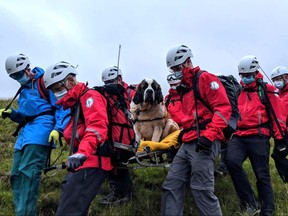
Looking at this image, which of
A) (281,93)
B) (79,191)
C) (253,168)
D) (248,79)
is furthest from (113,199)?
(281,93)

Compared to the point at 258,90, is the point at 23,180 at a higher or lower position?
lower

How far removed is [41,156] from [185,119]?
222 cm

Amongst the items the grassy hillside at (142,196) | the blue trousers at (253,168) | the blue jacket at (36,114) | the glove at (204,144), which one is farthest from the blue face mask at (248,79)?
the blue jacket at (36,114)

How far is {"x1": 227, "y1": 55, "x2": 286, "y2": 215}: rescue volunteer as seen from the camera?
671cm

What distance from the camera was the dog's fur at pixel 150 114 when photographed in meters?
8.07

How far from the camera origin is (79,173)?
15.2 ft

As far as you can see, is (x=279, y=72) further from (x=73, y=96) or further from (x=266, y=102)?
(x=73, y=96)

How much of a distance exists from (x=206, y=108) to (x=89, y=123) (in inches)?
67.3

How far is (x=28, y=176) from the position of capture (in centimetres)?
582

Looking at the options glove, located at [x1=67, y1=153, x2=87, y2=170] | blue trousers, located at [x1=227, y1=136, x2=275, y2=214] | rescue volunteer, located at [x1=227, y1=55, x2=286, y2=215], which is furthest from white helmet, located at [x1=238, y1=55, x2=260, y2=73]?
glove, located at [x1=67, y1=153, x2=87, y2=170]

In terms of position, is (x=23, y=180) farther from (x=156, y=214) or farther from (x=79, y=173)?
(x=156, y=214)

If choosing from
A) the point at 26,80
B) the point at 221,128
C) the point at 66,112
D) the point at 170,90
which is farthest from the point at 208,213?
the point at 170,90

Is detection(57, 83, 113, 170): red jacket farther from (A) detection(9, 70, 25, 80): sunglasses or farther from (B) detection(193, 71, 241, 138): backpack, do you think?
(A) detection(9, 70, 25, 80): sunglasses

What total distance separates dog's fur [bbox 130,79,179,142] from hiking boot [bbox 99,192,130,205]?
139 centimetres
